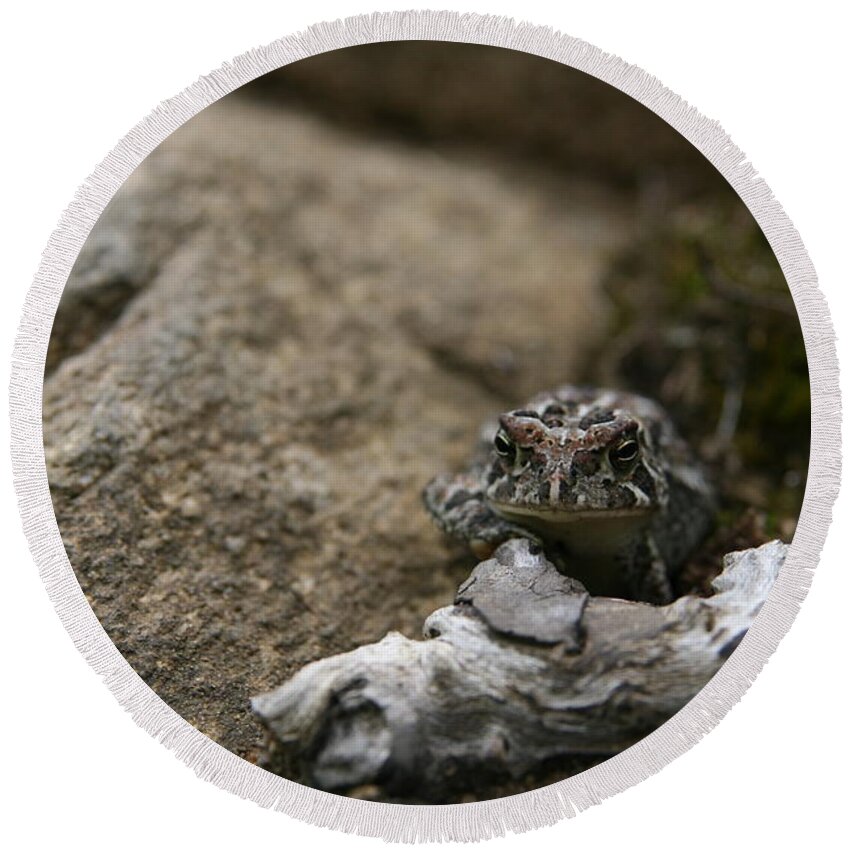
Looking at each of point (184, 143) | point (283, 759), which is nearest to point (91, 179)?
point (184, 143)

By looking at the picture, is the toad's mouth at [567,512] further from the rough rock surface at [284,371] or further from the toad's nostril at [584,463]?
the rough rock surface at [284,371]

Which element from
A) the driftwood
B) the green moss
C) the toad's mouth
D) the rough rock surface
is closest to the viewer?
the driftwood

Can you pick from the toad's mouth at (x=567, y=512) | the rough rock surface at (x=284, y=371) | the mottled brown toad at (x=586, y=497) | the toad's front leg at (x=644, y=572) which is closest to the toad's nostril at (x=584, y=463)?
the mottled brown toad at (x=586, y=497)

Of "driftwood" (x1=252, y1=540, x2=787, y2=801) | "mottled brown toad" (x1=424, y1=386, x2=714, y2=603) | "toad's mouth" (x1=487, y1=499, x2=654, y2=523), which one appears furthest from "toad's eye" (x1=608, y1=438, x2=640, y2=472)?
"driftwood" (x1=252, y1=540, x2=787, y2=801)

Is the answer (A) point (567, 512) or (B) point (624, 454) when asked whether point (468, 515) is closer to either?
(A) point (567, 512)

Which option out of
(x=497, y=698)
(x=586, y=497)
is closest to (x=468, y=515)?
(x=586, y=497)

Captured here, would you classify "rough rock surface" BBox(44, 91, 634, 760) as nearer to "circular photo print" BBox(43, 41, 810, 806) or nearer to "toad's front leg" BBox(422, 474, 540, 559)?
"circular photo print" BBox(43, 41, 810, 806)
